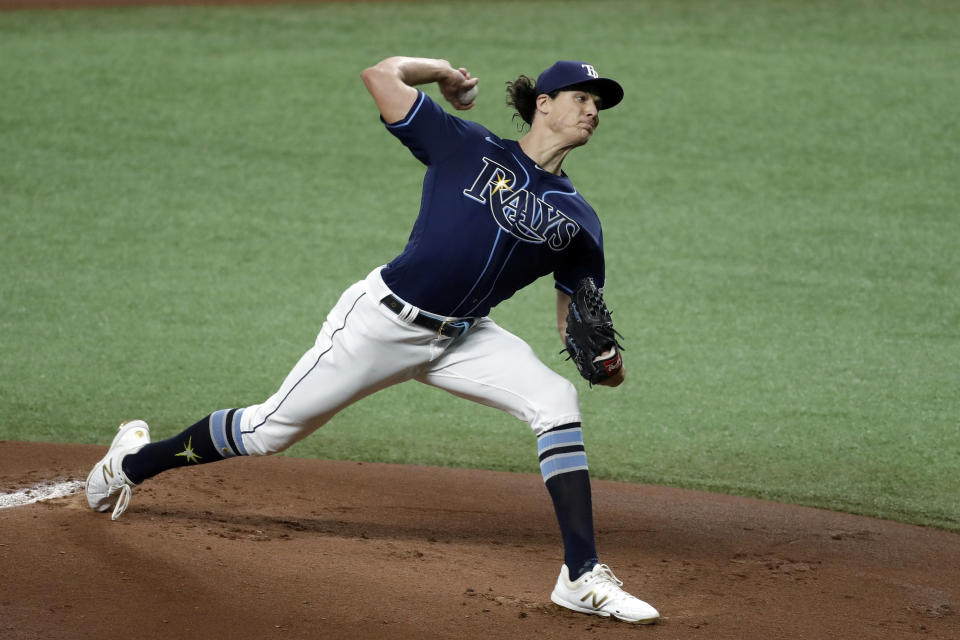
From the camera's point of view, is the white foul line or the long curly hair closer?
the long curly hair

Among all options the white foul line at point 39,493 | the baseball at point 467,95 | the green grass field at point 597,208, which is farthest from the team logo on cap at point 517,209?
the white foul line at point 39,493

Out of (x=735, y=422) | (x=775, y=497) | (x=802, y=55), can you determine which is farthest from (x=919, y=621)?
(x=802, y=55)

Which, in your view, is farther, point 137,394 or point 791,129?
point 791,129

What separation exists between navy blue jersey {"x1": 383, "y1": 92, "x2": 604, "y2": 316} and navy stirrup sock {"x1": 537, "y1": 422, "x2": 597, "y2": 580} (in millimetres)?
517

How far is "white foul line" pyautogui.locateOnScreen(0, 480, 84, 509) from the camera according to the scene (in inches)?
161

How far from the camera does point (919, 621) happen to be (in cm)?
332

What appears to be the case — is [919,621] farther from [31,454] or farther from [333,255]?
[333,255]

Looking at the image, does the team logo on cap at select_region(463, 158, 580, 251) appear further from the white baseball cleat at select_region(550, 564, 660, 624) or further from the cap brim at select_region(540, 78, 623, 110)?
the white baseball cleat at select_region(550, 564, 660, 624)

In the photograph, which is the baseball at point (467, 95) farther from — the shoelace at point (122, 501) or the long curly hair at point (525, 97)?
the shoelace at point (122, 501)

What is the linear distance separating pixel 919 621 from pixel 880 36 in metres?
9.76

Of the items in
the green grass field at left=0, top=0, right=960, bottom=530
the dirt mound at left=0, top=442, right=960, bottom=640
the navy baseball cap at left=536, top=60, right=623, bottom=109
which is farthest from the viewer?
the green grass field at left=0, top=0, right=960, bottom=530

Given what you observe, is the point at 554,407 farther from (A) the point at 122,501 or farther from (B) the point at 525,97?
(A) the point at 122,501

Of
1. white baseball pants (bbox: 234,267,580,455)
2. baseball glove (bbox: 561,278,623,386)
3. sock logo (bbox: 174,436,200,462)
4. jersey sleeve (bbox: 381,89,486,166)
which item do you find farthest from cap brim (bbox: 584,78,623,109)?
sock logo (bbox: 174,436,200,462)

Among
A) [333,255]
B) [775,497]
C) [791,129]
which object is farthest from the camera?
[791,129]
